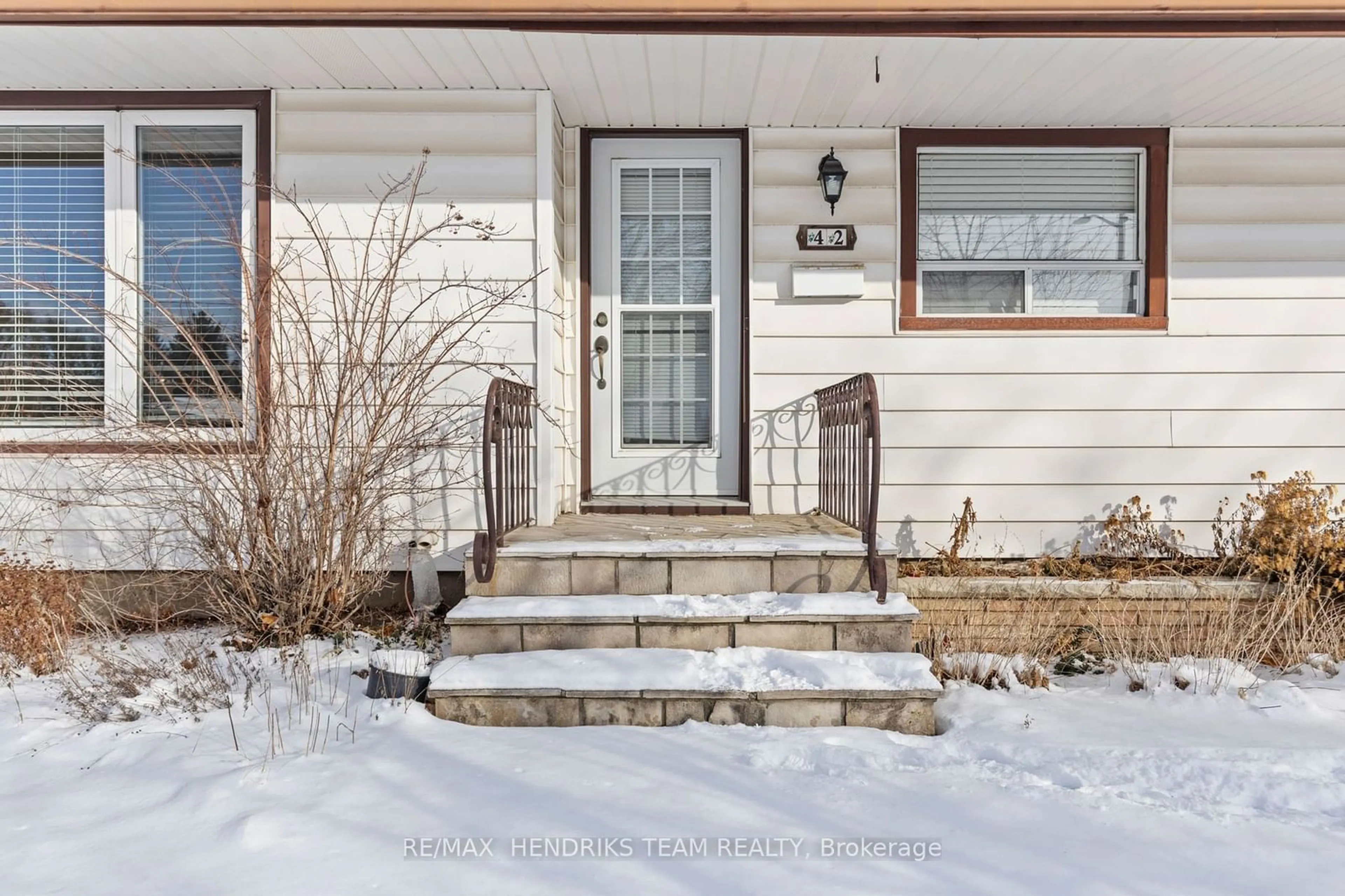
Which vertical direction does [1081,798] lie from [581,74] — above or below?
below

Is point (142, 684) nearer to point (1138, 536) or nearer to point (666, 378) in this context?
point (666, 378)

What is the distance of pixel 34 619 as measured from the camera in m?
3.15

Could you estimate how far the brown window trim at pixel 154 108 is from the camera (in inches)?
147

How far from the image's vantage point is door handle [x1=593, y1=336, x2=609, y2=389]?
431 centimetres

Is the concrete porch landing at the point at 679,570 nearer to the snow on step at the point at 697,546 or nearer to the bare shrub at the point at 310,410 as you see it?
the snow on step at the point at 697,546

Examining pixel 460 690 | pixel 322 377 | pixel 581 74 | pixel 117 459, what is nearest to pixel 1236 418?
pixel 581 74

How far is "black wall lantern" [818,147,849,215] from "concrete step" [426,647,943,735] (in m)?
2.43

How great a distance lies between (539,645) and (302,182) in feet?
8.24

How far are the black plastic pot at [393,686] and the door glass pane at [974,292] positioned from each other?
3.05 m

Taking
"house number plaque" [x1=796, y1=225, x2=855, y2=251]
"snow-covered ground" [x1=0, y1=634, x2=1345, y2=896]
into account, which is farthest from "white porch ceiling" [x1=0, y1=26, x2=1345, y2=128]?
"snow-covered ground" [x1=0, y1=634, x2=1345, y2=896]

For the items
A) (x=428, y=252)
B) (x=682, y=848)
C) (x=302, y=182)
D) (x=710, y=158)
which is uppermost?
(x=710, y=158)

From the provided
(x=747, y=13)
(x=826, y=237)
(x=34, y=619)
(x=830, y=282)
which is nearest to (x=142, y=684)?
(x=34, y=619)

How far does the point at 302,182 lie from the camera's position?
382cm

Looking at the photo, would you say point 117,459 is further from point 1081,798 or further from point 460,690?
point 1081,798
